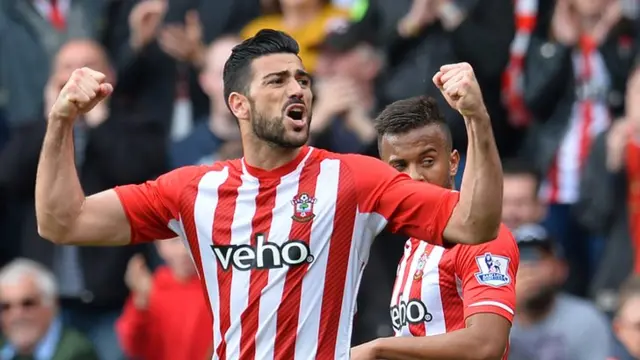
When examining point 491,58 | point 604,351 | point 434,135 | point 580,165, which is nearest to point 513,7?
point 491,58

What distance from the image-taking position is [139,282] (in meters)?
10.4

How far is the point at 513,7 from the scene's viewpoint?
1092 centimetres

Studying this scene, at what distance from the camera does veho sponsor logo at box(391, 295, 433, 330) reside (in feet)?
21.3

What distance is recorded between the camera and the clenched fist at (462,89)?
18.2ft

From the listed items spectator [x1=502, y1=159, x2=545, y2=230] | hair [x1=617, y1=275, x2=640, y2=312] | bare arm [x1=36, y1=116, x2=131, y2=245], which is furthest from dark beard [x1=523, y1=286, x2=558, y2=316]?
bare arm [x1=36, y1=116, x2=131, y2=245]

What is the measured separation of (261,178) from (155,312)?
4.40m

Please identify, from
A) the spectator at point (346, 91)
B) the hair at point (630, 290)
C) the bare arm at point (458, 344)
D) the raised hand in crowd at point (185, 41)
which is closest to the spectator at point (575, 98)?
the spectator at point (346, 91)

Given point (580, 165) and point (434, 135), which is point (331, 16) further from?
point (434, 135)

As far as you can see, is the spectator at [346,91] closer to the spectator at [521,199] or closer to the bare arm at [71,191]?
the spectator at [521,199]

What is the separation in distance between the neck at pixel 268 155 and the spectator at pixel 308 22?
483cm

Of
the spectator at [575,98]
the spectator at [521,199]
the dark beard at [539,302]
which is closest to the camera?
the dark beard at [539,302]

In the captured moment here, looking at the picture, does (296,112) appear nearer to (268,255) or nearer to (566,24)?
(268,255)

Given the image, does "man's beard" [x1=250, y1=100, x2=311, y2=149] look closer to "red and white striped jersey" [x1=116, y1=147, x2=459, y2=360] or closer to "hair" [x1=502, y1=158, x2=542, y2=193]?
"red and white striped jersey" [x1=116, y1=147, x2=459, y2=360]

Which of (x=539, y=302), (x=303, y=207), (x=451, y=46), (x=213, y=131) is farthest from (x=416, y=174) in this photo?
(x=213, y=131)
